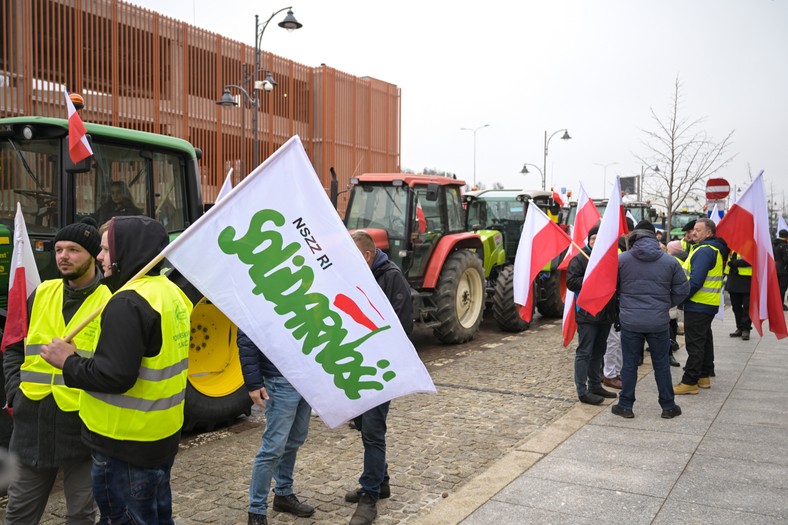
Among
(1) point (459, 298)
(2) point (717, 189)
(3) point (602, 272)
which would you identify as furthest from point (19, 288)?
(2) point (717, 189)

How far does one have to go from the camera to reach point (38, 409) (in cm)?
322

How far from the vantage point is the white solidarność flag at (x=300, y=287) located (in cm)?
320

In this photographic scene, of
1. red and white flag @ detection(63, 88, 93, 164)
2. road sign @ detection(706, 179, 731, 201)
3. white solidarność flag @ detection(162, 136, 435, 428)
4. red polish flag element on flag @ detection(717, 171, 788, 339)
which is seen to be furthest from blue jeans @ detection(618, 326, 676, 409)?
Result: road sign @ detection(706, 179, 731, 201)

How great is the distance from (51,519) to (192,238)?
7.69 feet

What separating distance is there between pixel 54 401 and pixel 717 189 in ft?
42.3

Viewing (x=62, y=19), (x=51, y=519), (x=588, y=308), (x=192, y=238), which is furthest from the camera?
(x=62, y=19)

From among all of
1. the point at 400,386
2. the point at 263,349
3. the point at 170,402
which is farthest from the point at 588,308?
the point at 170,402

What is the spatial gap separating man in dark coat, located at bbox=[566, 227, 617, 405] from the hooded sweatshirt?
40 centimetres

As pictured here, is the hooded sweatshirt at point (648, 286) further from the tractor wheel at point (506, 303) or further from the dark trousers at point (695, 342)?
the tractor wheel at point (506, 303)

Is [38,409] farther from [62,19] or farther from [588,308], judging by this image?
[62,19]

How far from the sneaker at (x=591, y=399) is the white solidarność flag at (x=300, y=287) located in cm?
399

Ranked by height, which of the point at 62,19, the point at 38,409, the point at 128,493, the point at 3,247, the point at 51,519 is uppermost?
the point at 62,19

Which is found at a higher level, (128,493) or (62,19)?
(62,19)

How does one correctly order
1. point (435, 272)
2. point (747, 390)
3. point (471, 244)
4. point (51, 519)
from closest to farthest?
point (51, 519) < point (747, 390) < point (435, 272) < point (471, 244)
